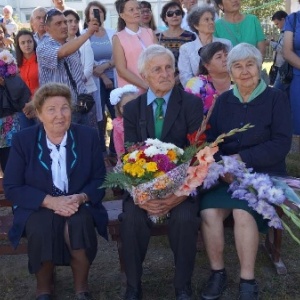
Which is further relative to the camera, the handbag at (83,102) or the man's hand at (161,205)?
the handbag at (83,102)

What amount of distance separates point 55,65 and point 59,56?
0.32 ft

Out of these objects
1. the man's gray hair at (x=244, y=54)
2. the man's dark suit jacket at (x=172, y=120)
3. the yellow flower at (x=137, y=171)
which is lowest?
the yellow flower at (x=137, y=171)

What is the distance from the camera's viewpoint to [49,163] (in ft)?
11.7

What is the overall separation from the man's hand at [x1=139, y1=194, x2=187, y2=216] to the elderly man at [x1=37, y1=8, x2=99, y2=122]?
6.47 ft

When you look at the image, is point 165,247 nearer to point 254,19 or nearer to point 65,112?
point 65,112

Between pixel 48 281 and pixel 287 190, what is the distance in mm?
1719

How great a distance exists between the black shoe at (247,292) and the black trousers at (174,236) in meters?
0.35

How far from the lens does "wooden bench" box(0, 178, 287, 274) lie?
12.1ft

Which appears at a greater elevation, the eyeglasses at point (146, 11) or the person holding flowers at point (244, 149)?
the eyeglasses at point (146, 11)

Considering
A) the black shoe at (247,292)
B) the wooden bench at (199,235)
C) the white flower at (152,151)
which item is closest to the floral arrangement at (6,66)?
the wooden bench at (199,235)

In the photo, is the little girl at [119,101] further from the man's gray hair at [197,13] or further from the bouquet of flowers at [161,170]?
the man's gray hair at [197,13]

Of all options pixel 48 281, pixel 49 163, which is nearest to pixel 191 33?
pixel 49 163

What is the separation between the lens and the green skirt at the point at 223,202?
348 centimetres

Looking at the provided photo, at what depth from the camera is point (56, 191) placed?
Result: 11.7ft
